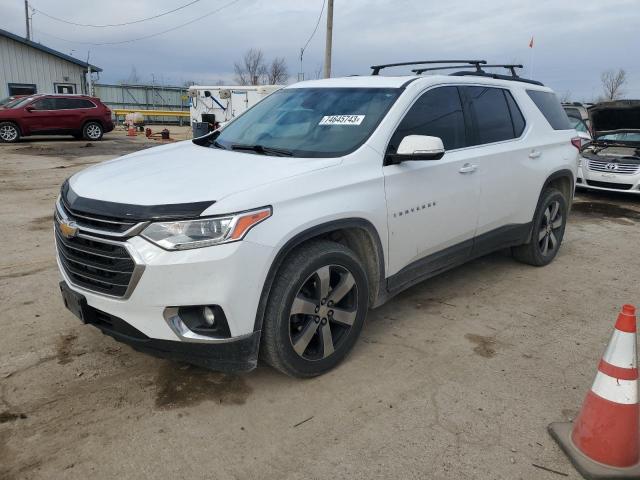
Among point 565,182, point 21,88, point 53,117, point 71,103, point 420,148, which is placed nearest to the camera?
point 420,148

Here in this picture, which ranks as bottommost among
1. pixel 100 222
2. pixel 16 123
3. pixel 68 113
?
pixel 16 123

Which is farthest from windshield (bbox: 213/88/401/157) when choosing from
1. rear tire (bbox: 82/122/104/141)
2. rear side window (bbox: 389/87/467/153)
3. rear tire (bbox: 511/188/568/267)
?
rear tire (bbox: 82/122/104/141)

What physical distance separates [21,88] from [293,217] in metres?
27.7

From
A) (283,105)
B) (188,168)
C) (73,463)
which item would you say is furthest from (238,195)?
(283,105)

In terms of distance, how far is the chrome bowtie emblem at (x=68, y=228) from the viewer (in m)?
2.83

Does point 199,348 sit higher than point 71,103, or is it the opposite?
point 71,103

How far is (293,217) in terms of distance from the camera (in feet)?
9.29

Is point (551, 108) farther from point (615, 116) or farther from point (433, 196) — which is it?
point (615, 116)

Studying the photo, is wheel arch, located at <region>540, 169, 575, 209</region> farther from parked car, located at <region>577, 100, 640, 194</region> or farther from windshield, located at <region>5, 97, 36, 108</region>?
windshield, located at <region>5, 97, 36, 108</region>

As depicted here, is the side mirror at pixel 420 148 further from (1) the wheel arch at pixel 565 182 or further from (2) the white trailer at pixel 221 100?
(2) the white trailer at pixel 221 100

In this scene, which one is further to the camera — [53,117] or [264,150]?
[53,117]

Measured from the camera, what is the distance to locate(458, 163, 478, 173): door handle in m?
3.98

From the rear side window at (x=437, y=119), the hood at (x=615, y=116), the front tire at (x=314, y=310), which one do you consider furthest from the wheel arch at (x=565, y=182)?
the hood at (x=615, y=116)

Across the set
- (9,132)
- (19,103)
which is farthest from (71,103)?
(9,132)
